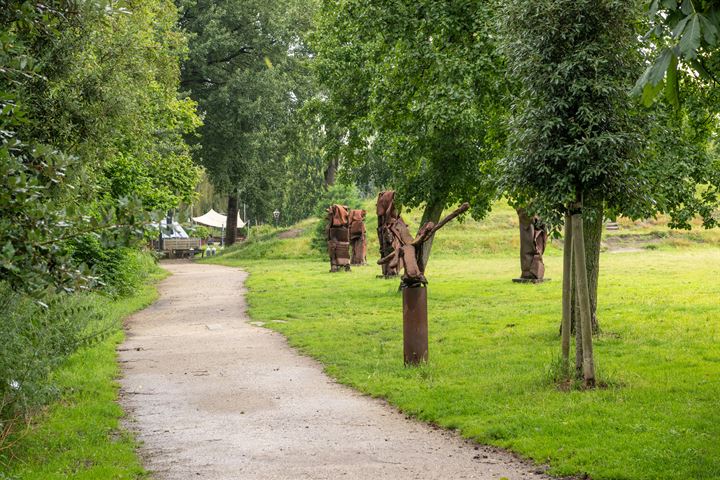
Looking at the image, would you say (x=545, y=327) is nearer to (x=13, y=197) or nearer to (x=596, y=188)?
(x=596, y=188)

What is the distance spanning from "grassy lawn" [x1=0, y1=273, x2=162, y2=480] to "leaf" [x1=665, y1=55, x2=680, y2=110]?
4791 millimetres

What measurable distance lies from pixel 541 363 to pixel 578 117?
3.81 m

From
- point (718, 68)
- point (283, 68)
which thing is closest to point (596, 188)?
point (718, 68)

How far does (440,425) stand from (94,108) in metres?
7.39

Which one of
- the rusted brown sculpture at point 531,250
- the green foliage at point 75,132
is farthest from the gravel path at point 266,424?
the rusted brown sculpture at point 531,250

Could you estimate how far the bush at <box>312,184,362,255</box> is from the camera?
4438 cm

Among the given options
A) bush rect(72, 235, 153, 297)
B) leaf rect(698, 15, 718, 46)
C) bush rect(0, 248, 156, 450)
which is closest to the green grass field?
bush rect(72, 235, 153, 297)

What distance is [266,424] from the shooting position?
938 centimetres

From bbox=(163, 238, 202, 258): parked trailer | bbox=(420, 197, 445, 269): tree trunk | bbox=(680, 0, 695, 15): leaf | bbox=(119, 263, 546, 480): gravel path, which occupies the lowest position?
bbox=(119, 263, 546, 480): gravel path

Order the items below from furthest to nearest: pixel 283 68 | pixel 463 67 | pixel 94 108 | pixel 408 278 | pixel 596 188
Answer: pixel 283 68
pixel 463 67
pixel 94 108
pixel 408 278
pixel 596 188

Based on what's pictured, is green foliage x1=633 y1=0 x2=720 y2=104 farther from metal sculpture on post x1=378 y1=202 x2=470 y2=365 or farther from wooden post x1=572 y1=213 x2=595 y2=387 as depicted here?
metal sculpture on post x1=378 y1=202 x2=470 y2=365

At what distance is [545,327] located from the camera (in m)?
16.6

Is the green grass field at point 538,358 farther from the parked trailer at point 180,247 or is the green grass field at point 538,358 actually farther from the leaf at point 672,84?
the parked trailer at point 180,247

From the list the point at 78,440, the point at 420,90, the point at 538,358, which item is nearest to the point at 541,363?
the point at 538,358
